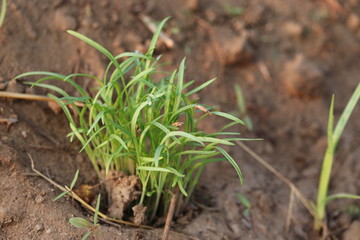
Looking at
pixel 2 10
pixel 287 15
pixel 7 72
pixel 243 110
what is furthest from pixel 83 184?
pixel 287 15

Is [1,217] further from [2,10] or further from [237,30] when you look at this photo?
[237,30]

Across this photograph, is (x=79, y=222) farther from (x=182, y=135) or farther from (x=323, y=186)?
(x=323, y=186)

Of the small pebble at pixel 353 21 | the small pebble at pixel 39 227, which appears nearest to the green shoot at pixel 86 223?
the small pebble at pixel 39 227

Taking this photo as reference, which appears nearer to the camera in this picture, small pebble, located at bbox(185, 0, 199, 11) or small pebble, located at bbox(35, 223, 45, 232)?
small pebble, located at bbox(35, 223, 45, 232)

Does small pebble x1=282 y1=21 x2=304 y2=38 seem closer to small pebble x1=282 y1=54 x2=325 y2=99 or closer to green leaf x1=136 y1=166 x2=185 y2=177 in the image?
small pebble x1=282 y1=54 x2=325 y2=99

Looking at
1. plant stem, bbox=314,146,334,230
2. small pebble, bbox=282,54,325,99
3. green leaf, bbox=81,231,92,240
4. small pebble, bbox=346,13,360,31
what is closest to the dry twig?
green leaf, bbox=81,231,92,240
